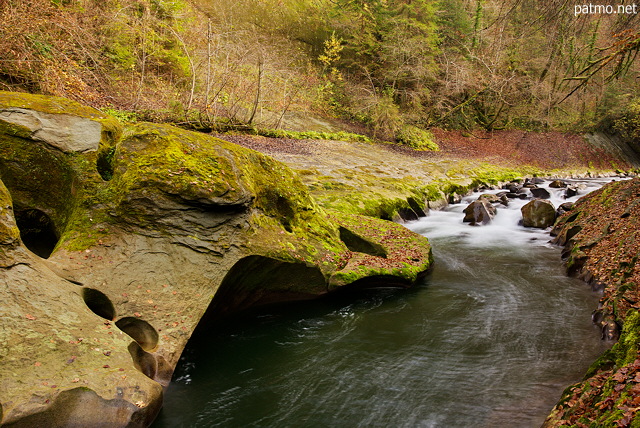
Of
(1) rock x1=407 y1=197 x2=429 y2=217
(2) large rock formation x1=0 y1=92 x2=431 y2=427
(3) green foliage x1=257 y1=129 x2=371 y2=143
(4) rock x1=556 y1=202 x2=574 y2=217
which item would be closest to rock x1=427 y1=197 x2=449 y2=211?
(1) rock x1=407 y1=197 x2=429 y2=217

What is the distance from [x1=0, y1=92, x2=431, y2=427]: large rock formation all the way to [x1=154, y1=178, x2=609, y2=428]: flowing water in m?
0.41

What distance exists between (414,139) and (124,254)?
63.9 feet

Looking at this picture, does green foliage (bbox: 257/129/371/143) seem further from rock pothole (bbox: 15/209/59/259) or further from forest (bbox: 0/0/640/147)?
rock pothole (bbox: 15/209/59/259)

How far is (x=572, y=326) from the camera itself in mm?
5438

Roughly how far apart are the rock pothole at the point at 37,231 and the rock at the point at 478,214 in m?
10.3

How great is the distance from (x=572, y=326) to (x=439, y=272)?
8.43 ft

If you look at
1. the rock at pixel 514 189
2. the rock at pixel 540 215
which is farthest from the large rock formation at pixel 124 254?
the rock at pixel 514 189

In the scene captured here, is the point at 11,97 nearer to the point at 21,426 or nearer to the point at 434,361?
the point at 21,426

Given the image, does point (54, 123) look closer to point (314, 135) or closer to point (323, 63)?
point (314, 135)

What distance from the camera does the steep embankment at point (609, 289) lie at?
271 centimetres

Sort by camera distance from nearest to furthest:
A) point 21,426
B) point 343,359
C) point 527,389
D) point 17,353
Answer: point 21,426, point 17,353, point 527,389, point 343,359

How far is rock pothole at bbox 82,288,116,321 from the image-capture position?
3.88 m

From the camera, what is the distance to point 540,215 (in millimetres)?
11055

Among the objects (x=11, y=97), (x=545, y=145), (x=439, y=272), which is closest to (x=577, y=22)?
(x=439, y=272)
